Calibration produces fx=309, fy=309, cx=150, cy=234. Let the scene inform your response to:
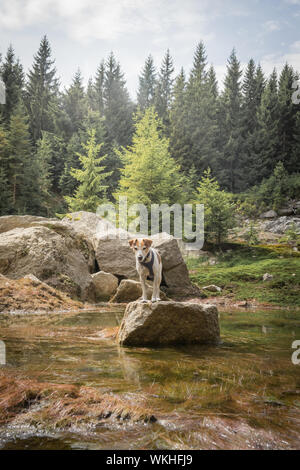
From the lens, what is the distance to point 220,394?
277cm

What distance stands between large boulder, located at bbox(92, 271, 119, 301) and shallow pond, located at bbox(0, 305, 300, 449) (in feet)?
18.1

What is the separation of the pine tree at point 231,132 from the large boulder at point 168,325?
42.8 metres

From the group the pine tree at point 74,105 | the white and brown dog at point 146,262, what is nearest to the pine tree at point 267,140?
the pine tree at point 74,105

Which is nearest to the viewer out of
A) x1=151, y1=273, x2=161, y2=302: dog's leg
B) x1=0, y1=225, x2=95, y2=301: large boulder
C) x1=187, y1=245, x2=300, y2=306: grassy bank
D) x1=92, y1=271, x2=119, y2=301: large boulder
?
x1=151, y1=273, x2=161, y2=302: dog's leg

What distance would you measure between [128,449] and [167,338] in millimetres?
3396

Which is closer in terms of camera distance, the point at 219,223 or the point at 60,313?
the point at 60,313

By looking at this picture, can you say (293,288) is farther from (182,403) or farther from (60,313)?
(182,403)

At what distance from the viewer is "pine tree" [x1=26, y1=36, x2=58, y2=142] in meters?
51.8

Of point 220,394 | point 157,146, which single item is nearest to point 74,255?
point 220,394

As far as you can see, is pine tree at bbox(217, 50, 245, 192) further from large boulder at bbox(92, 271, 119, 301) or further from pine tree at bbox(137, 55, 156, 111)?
large boulder at bbox(92, 271, 119, 301)

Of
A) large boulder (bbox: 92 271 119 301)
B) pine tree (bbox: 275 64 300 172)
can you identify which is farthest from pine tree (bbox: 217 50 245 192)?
large boulder (bbox: 92 271 119 301)

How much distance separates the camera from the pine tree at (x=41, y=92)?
5178cm

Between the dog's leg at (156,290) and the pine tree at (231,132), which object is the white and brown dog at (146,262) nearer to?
the dog's leg at (156,290)
